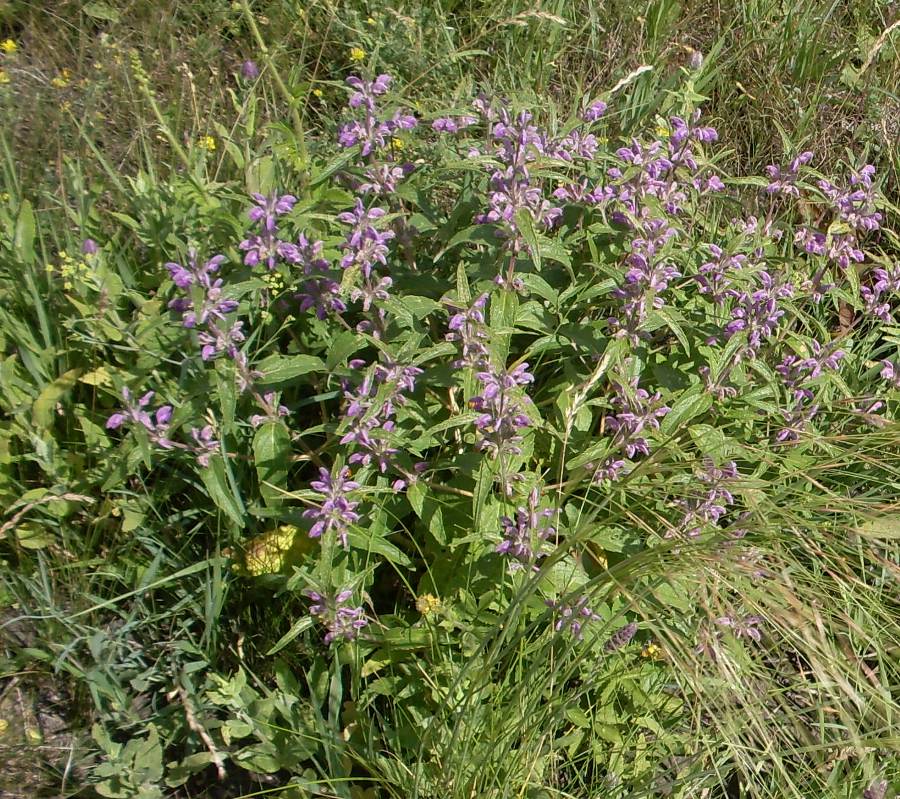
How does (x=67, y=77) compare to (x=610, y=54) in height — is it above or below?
above

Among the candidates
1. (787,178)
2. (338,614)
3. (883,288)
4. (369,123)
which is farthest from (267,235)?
(883,288)

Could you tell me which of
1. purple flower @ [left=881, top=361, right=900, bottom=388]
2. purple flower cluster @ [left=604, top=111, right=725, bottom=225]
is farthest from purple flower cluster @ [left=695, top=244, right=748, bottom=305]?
purple flower @ [left=881, top=361, right=900, bottom=388]

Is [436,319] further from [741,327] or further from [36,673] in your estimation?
[36,673]

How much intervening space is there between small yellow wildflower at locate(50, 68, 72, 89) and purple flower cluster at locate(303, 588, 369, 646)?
2321 millimetres

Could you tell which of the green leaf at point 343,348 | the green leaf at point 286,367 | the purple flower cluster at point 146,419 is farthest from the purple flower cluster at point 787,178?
the purple flower cluster at point 146,419

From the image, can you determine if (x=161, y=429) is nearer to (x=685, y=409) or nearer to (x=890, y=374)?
(x=685, y=409)

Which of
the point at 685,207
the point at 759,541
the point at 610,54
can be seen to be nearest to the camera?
the point at 759,541

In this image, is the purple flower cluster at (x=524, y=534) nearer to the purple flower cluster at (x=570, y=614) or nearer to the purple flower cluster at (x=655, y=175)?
the purple flower cluster at (x=570, y=614)

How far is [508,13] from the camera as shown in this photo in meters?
3.79

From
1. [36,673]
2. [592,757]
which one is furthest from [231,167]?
[592,757]

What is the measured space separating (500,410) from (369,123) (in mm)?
878

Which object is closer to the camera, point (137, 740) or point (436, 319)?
point (137, 740)

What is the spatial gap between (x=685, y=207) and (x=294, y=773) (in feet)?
6.17

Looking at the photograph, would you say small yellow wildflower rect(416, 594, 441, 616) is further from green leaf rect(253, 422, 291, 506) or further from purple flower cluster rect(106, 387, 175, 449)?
purple flower cluster rect(106, 387, 175, 449)
